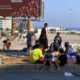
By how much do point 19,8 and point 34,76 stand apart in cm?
875

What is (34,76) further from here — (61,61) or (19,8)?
(19,8)

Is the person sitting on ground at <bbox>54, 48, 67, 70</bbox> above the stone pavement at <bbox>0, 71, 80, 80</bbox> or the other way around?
above

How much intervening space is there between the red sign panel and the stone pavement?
25.4ft

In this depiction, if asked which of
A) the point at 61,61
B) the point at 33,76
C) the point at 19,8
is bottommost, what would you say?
the point at 33,76

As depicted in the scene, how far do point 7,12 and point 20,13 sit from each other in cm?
86

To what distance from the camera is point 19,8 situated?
18.2 meters

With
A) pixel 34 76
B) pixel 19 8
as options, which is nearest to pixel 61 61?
pixel 34 76

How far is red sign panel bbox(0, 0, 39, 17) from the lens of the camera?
59.2ft

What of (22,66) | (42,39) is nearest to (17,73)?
(22,66)

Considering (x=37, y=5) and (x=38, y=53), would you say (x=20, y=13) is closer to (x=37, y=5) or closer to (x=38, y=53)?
(x=37, y=5)

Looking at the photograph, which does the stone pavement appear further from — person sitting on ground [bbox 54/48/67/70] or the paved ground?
person sitting on ground [bbox 54/48/67/70]

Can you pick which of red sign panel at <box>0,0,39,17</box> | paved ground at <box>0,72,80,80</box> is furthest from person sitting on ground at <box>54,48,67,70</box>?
red sign panel at <box>0,0,39,17</box>

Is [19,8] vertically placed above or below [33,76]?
above

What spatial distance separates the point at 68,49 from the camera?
1229cm
